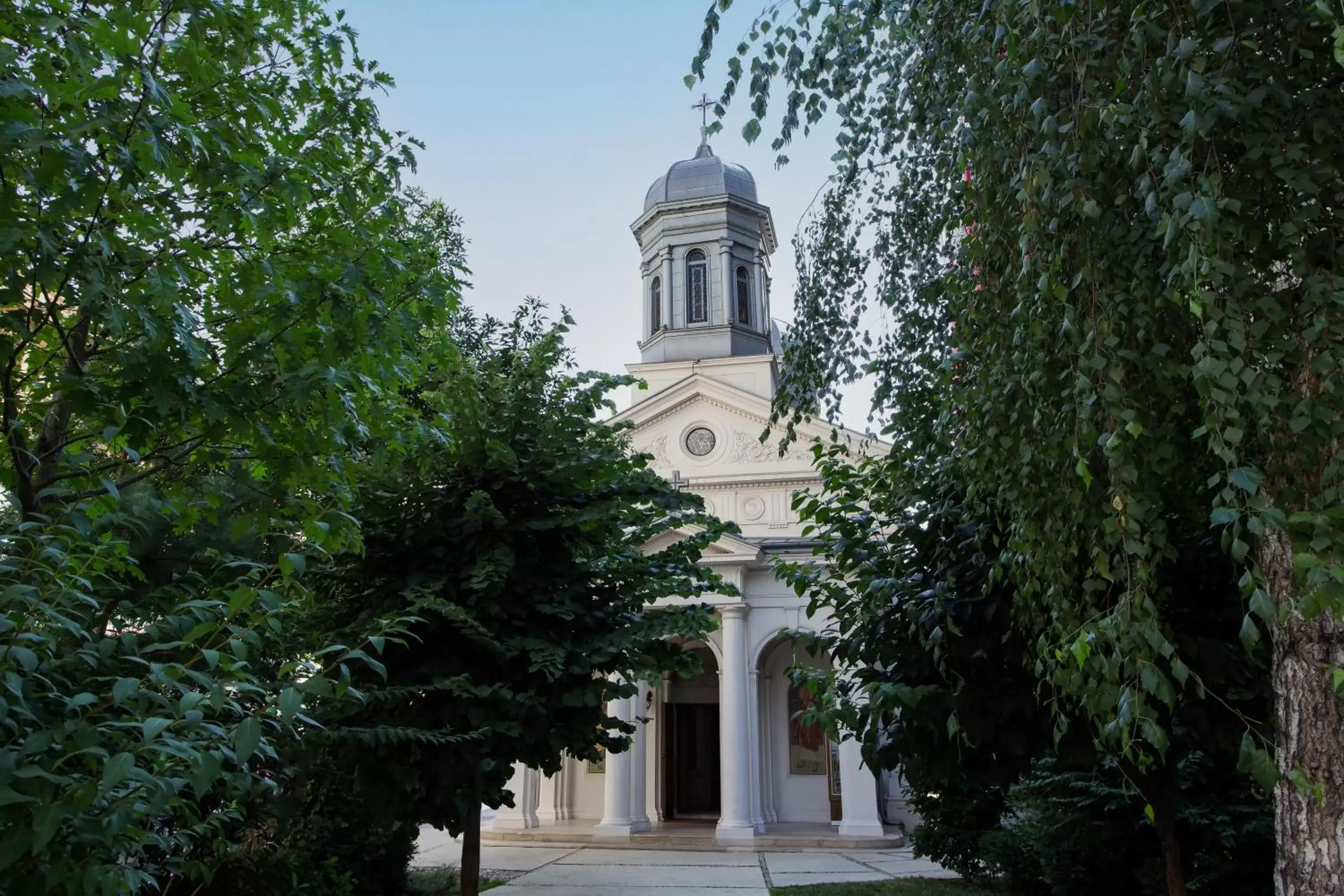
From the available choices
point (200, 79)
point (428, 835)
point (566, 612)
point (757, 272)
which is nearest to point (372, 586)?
point (566, 612)

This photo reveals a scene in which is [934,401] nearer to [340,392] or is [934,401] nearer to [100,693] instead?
[340,392]

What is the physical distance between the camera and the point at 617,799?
17719mm

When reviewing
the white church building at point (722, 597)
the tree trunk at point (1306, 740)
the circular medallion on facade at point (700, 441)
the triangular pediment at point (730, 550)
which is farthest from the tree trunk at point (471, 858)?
the circular medallion on facade at point (700, 441)

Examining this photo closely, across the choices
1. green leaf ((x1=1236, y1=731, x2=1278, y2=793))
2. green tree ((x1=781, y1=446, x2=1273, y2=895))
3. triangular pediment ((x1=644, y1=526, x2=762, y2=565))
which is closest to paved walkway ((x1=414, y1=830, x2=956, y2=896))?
triangular pediment ((x1=644, y1=526, x2=762, y2=565))

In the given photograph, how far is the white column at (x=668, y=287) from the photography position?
78.2ft

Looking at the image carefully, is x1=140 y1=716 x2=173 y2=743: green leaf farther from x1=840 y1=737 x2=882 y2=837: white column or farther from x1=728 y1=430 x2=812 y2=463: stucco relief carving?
x1=728 y1=430 x2=812 y2=463: stucco relief carving

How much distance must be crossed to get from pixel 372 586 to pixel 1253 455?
17.4 feet

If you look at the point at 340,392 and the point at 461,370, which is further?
the point at 461,370

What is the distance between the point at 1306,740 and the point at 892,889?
9.74 meters

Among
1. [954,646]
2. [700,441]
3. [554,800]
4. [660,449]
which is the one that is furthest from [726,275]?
[954,646]

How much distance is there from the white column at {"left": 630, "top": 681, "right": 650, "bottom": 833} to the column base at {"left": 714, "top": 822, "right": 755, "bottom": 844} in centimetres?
188

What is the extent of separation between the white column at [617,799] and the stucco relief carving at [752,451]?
231 inches

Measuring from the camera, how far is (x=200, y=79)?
11.4ft

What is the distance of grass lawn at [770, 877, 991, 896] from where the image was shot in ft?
35.9
